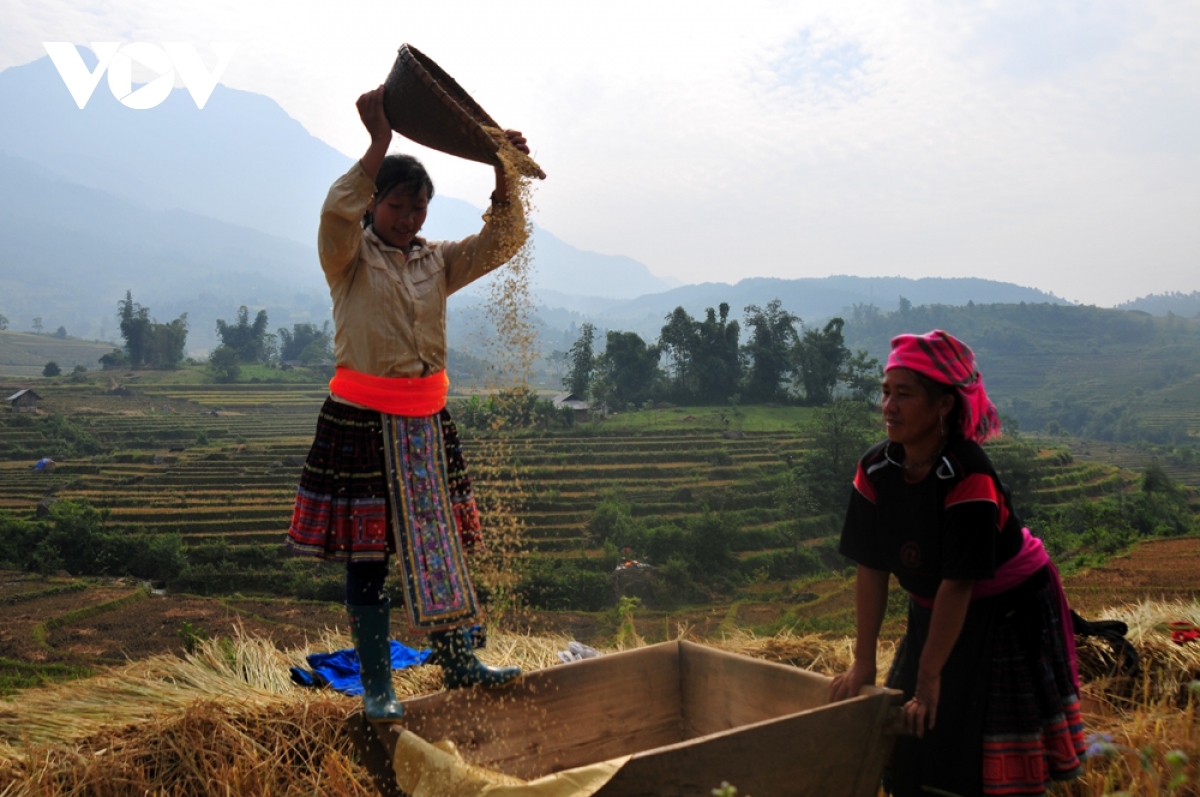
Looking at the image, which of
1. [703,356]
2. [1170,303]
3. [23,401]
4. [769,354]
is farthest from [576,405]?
[1170,303]

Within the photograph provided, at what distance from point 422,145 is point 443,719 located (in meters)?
1.40

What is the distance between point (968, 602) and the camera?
1.70 m

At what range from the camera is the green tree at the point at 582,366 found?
2914 cm

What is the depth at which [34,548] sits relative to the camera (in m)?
16.3

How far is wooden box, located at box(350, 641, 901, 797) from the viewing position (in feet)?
4.99

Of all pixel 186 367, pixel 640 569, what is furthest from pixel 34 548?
pixel 186 367

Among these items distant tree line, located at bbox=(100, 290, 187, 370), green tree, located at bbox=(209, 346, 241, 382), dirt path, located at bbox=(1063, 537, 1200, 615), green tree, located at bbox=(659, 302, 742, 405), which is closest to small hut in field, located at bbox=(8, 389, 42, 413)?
distant tree line, located at bbox=(100, 290, 187, 370)

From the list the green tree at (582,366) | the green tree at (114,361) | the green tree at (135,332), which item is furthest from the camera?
the green tree at (114,361)

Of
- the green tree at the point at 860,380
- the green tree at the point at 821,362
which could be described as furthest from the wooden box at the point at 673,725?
the green tree at the point at 821,362

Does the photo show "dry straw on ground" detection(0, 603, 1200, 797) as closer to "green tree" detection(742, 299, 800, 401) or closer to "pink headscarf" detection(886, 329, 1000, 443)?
"pink headscarf" detection(886, 329, 1000, 443)

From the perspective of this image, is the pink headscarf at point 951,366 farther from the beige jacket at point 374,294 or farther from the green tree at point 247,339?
the green tree at point 247,339

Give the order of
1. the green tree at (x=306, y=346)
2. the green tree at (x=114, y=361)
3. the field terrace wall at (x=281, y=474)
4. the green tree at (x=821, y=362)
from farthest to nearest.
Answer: the green tree at (x=306, y=346), the green tree at (x=114, y=361), the green tree at (x=821, y=362), the field terrace wall at (x=281, y=474)

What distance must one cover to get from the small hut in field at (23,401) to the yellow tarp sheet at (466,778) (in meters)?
29.6

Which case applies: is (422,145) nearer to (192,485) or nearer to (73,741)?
(73,741)
